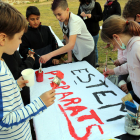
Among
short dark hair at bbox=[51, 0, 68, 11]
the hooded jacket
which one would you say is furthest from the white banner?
short dark hair at bbox=[51, 0, 68, 11]

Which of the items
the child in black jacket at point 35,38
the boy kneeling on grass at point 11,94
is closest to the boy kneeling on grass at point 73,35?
the child in black jacket at point 35,38

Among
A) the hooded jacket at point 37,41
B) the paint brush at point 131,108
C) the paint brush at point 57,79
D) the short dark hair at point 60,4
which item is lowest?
the paint brush at point 131,108

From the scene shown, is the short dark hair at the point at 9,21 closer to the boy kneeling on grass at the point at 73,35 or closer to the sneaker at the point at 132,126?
the sneaker at the point at 132,126

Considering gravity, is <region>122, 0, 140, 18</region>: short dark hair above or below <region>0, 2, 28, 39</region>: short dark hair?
above

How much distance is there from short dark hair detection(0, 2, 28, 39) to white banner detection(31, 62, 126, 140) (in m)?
0.72

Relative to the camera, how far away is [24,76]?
1.42 metres

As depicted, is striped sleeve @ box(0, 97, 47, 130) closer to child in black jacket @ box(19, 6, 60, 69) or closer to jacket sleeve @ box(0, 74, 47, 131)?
jacket sleeve @ box(0, 74, 47, 131)

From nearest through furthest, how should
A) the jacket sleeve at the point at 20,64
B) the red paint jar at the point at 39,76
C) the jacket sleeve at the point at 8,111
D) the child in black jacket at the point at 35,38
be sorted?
the jacket sleeve at the point at 8,111 → the jacket sleeve at the point at 20,64 → the red paint jar at the point at 39,76 → the child in black jacket at the point at 35,38

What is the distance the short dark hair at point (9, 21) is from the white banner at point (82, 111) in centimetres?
72

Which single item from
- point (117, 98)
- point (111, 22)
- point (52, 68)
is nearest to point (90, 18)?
point (52, 68)

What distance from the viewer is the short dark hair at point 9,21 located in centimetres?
79

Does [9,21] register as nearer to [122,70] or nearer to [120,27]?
[120,27]

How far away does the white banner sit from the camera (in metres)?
1.10

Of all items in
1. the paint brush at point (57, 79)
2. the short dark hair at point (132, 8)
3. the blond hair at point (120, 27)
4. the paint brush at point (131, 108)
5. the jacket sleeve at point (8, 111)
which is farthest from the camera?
the short dark hair at point (132, 8)
